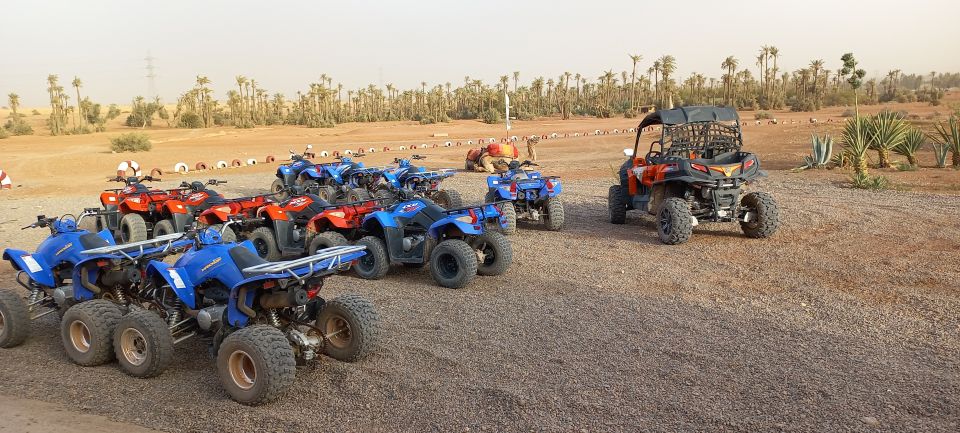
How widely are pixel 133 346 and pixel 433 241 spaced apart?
3.67m

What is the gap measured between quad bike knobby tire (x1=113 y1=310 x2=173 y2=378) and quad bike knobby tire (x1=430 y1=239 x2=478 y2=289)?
3323 mm

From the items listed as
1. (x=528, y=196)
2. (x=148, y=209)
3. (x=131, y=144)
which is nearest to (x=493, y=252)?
(x=528, y=196)

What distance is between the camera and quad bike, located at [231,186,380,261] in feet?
30.4

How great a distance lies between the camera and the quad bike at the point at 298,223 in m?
9.27

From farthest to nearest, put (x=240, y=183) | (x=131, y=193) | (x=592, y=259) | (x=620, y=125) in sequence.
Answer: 1. (x=620, y=125)
2. (x=240, y=183)
3. (x=131, y=193)
4. (x=592, y=259)

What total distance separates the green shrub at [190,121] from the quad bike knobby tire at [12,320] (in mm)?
61686

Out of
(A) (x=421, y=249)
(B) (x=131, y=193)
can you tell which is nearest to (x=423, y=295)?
(A) (x=421, y=249)

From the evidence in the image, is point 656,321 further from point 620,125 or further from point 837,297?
point 620,125

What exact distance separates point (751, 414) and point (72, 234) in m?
5.87

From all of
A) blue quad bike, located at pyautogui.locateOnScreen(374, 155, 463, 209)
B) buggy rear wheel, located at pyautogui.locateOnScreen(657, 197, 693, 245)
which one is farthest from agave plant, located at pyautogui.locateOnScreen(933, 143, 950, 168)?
blue quad bike, located at pyautogui.locateOnScreen(374, 155, 463, 209)

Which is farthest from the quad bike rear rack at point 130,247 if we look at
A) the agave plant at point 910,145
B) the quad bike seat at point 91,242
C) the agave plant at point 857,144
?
the agave plant at point 910,145

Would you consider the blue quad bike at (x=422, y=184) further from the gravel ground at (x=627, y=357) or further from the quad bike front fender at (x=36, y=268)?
the quad bike front fender at (x=36, y=268)

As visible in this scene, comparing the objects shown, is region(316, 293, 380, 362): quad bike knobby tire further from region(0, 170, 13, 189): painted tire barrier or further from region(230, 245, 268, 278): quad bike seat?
region(0, 170, 13, 189): painted tire barrier

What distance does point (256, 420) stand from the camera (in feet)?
15.2
